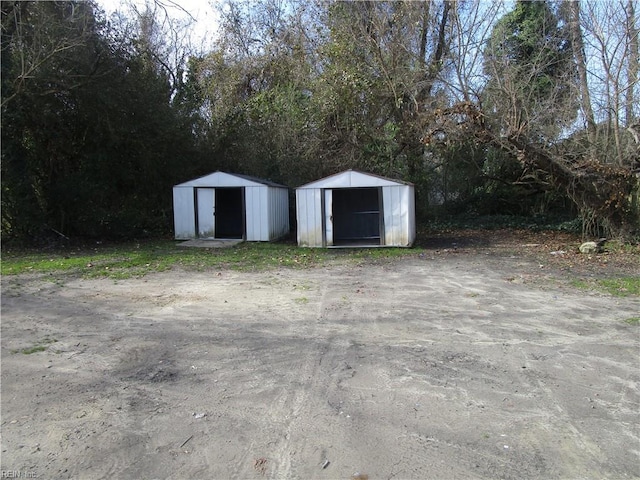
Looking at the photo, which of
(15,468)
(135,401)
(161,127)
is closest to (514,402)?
(135,401)

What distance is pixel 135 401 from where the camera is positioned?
3.93 m

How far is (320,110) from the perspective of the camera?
58.4 feet

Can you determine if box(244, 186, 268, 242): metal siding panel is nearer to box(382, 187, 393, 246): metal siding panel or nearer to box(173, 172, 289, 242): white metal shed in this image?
box(173, 172, 289, 242): white metal shed

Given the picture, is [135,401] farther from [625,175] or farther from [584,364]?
[625,175]

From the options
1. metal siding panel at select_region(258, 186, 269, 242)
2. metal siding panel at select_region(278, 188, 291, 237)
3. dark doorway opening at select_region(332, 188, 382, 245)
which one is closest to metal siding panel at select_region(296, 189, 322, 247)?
metal siding panel at select_region(258, 186, 269, 242)

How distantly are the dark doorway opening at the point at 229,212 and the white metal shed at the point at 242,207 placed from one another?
51cm

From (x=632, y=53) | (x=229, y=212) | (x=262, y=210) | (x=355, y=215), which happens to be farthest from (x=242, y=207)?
(x=632, y=53)

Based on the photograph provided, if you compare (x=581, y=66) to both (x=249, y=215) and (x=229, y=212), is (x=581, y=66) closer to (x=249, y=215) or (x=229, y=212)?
(x=249, y=215)

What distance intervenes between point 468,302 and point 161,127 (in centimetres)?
1303

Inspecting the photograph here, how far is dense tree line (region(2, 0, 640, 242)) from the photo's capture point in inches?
521

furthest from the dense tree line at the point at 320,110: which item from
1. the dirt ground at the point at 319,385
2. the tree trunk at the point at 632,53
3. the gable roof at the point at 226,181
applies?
the dirt ground at the point at 319,385

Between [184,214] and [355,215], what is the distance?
5.97 meters

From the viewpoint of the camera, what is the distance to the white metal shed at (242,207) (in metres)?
15.9

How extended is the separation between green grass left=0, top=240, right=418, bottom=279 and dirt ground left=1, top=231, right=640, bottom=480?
2.51 meters
